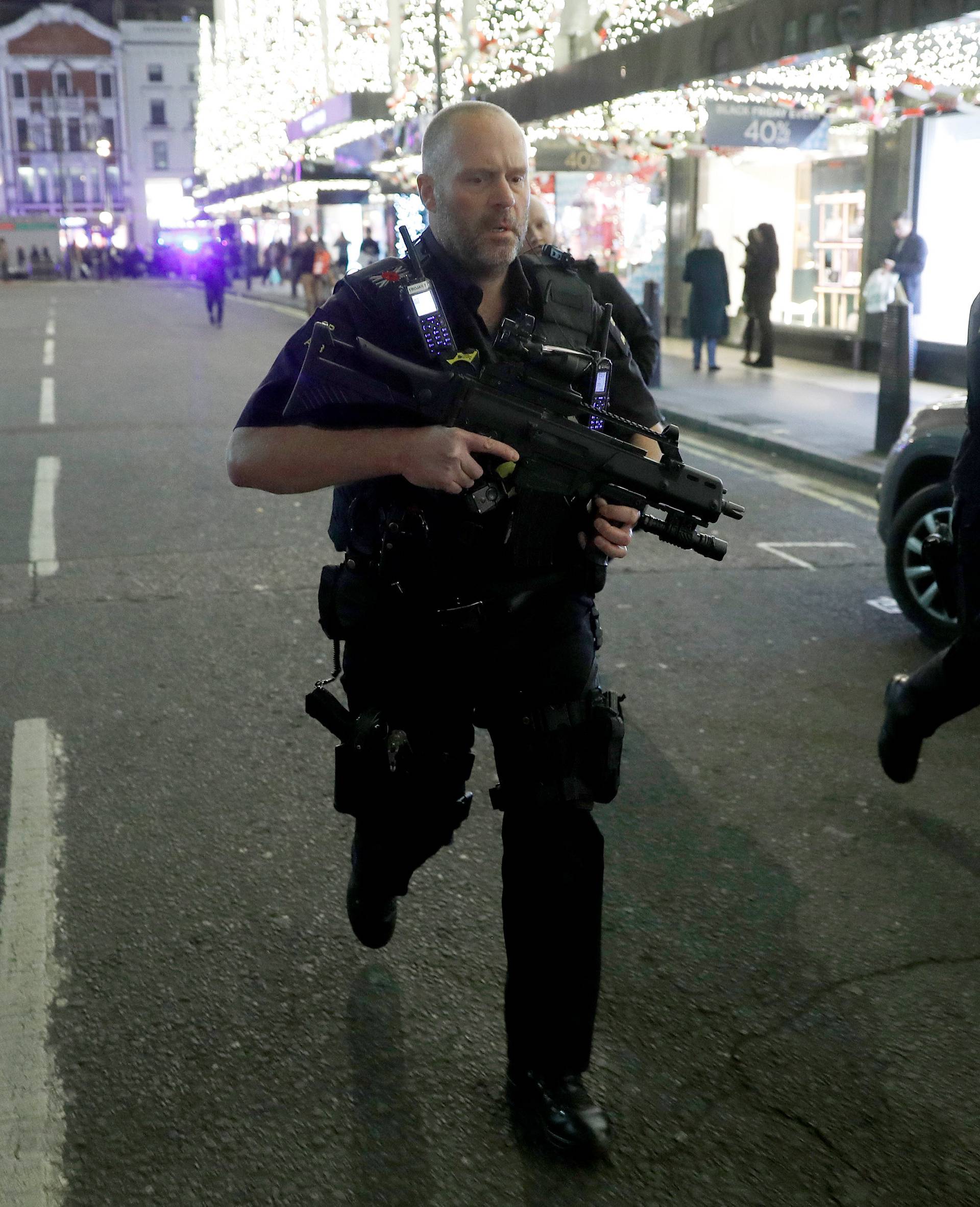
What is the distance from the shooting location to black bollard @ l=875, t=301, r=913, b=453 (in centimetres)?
1116

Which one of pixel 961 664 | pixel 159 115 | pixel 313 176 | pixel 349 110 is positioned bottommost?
pixel 961 664

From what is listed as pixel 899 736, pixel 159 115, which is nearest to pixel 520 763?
pixel 899 736

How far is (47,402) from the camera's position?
15.9 m

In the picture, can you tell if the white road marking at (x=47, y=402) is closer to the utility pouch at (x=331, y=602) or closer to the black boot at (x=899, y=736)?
the black boot at (x=899, y=736)

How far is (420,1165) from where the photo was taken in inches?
103

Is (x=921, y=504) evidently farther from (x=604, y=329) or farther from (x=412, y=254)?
(x=412, y=254)

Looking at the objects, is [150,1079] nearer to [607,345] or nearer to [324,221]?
[607,345]

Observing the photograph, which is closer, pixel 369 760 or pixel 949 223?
pixel 369 760

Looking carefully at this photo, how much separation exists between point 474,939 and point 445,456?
1521mm

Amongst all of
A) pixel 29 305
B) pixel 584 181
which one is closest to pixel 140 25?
pixel 29 305

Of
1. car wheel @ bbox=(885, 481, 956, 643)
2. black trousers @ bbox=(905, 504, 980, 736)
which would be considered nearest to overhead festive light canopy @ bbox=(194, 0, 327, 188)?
car wheel @ bbox=(885, 481, 956, 643)

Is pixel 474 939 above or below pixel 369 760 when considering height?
below

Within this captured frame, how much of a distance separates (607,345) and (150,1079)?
1.80 metres

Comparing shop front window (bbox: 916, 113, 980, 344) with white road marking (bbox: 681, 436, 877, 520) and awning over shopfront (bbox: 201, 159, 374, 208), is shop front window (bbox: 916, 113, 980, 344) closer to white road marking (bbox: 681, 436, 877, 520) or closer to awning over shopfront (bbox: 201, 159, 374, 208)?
white road marking (bbox: 681, 436, 877, 520)
